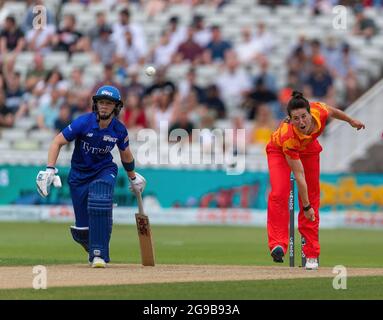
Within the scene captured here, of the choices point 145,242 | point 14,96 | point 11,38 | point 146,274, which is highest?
point 11,38

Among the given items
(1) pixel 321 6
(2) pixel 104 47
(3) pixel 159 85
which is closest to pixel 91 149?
(3) pixel 159 85

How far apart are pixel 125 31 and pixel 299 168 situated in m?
14.6

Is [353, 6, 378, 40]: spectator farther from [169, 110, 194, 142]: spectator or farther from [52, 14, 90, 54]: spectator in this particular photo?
[52, 14, 90, 54]: spectator

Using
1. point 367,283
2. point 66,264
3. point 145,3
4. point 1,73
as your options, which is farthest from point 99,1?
point 367,283

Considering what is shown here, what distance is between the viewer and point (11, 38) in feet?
90.6

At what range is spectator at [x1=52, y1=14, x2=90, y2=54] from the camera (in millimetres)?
27484

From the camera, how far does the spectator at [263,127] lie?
2510 cm

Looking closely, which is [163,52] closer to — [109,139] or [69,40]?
[69,40]

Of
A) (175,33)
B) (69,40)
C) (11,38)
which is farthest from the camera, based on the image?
(69,40)

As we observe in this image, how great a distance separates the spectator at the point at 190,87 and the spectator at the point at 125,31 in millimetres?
1249

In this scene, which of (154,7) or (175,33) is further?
(154,7)

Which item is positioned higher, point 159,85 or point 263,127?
point 159,85

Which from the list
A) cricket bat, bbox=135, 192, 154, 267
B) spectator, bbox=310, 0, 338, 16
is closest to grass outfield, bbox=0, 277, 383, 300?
cricket bat, bbox=135, 192, 154, 267

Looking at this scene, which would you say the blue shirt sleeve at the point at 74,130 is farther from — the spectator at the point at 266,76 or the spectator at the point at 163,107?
the spectator at the point at 266,76
